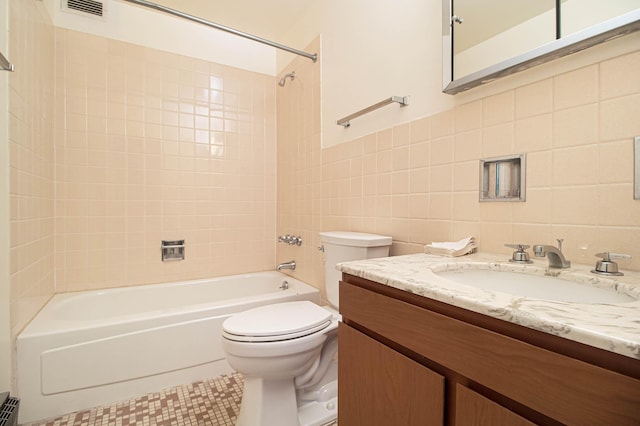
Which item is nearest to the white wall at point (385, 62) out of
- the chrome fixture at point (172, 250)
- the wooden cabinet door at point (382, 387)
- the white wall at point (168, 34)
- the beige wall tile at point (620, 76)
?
the beige wall tile at point (620, 76)

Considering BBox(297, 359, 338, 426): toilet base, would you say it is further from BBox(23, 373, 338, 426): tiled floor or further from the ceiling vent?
the ceiling vent

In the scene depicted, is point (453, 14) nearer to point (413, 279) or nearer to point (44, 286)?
point (413, 279)

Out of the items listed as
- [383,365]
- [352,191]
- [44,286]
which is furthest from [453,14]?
[44,286]

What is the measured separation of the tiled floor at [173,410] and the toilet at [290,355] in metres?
0.21

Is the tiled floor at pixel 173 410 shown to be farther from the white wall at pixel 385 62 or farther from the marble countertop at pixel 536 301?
the white wall at pixel 385 62

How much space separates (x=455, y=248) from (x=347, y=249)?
1.72 ft

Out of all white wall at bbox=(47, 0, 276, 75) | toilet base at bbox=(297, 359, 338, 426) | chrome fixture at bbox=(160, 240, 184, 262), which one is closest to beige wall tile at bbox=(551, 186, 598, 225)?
toilet base at bbox=(297, 359, 338, 426)

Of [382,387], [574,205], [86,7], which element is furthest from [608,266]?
[86,7]

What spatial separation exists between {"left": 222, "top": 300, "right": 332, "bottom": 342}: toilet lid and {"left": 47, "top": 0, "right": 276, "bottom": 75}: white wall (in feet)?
6.61

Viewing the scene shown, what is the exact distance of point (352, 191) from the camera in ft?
5.39

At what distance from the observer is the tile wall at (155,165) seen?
1.90 meters

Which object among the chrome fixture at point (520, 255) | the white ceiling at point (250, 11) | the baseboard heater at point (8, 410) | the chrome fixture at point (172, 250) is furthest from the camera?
the chrome fixture at point (172, 250)

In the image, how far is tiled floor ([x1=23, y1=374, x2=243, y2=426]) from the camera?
1.31 metres

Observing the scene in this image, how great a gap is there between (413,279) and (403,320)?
9 cm
